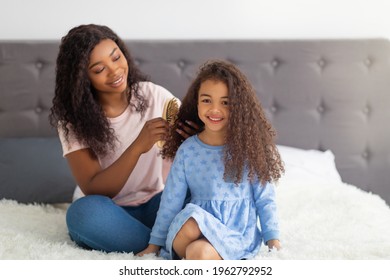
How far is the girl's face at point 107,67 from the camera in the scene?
4.83 feet

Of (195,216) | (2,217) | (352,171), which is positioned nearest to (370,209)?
(352,171)

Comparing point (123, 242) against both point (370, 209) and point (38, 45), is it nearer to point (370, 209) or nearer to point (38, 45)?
point (370, 209)

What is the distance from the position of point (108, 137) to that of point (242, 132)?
41 centimetres

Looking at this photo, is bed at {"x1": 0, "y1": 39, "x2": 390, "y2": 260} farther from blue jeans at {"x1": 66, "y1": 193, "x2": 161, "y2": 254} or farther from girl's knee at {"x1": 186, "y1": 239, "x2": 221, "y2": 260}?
girl's knee at {"x1": 186, "y1": 239, "x2": 221, "y2": 260}

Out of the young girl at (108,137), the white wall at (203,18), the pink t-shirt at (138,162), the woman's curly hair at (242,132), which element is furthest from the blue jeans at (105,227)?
the white wall at (203,18)

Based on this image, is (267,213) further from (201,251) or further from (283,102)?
(283,102)

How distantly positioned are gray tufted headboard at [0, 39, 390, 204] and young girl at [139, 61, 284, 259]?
882 mm

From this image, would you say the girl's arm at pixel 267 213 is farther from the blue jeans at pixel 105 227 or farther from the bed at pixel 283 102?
the bed at pixel 283 102

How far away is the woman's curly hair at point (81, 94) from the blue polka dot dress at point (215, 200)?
0.28 meters

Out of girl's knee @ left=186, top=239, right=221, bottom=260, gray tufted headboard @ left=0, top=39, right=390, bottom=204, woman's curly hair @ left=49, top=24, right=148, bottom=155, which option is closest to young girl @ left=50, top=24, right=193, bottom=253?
woman's curly hair @ left=49, top=24, right=148, bottom=155

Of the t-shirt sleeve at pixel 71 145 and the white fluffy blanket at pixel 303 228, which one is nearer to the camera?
the white fluffy blanket at pixel 303 228

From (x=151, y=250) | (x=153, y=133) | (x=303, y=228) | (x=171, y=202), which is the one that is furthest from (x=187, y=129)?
(x=303, y=228)

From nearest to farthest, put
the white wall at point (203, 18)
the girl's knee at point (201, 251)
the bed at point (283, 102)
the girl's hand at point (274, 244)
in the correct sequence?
the girl's knee at point (201, 251) → the girl's hand at point (274, 244) → the bed at point (283, 102) → the white wall at point (203, 18)
